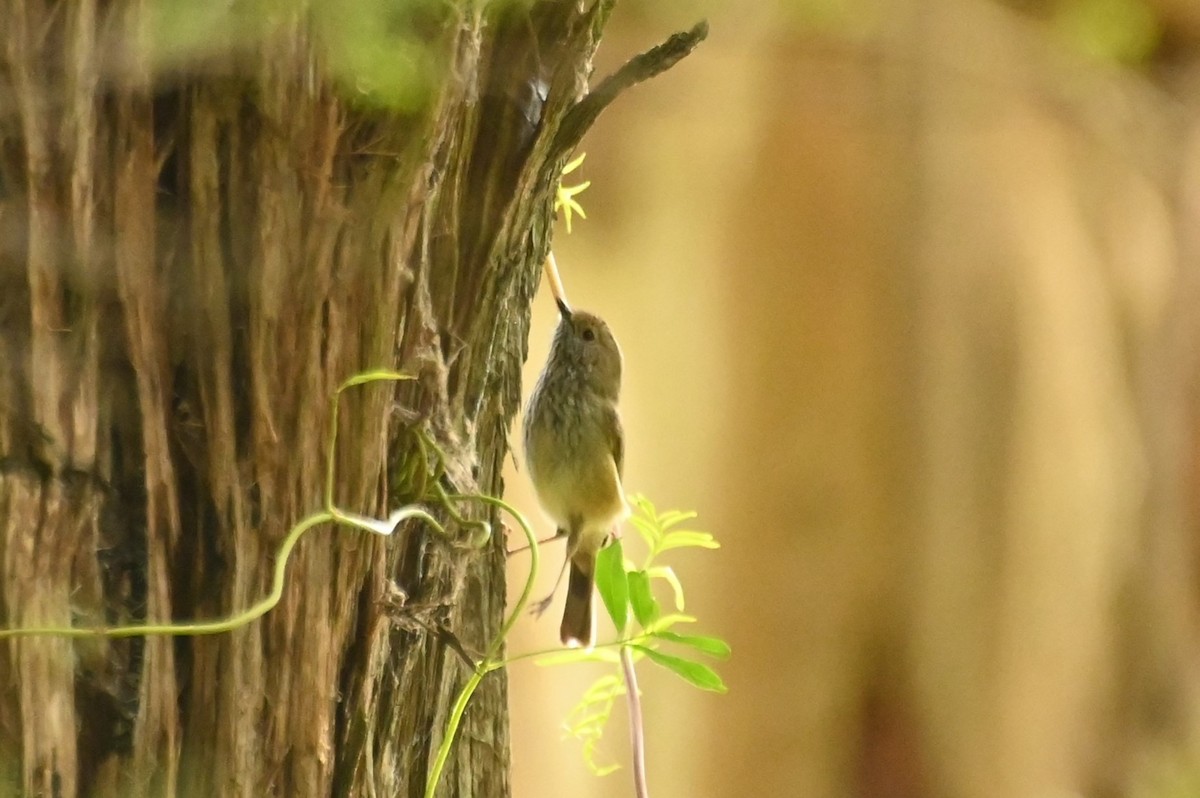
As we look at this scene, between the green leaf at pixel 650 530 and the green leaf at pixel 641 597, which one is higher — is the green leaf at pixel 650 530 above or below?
above

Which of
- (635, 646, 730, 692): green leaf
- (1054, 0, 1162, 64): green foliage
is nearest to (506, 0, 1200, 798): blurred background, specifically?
(635, 646, 730, 692): green leaf

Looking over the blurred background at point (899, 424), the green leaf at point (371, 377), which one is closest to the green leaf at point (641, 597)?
the green leaf at point (371, 377)

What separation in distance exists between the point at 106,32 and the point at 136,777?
0.97 ft

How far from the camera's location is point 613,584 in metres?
0.66

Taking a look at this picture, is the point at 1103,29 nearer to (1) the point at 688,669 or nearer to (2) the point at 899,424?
(1) the point at 688,669

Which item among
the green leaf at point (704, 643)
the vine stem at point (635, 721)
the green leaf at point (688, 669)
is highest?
the green leaf at point (704, 643)

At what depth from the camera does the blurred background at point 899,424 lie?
1.99m

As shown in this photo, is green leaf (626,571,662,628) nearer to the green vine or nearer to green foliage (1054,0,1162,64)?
the green vine

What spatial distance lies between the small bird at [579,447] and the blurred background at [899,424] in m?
0.74

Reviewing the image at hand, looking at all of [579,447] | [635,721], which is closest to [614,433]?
[579,447]

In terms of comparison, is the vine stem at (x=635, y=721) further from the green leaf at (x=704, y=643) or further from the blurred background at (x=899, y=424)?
the blurred background at (x=899, y=424)

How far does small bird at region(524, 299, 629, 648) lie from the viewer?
1.06 metres

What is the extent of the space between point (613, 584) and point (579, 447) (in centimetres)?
45

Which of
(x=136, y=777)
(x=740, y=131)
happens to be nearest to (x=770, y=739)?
(x=740, y=131)
